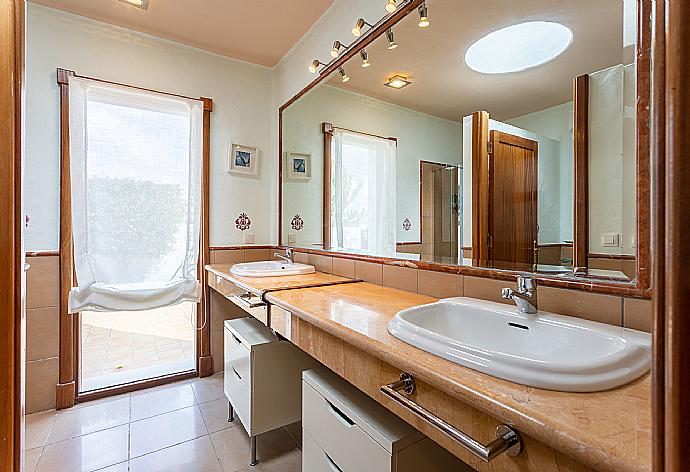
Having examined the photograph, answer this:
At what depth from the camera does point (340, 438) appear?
43.4 inches

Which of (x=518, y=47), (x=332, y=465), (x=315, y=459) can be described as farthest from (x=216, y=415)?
(x=518, y=47)

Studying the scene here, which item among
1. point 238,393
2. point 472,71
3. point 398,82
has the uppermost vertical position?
point 398,82

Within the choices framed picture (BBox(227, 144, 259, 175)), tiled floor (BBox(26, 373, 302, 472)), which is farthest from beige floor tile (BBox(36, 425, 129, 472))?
framed picture (BBox(227, 144, 259, 175))

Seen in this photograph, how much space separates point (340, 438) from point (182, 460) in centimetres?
109

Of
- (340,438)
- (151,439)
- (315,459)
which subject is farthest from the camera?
(151,439)

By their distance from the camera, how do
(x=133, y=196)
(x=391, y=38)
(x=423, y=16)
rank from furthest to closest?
(x=133, y=196)
(x=391, y=38)
(x=423, y=16)

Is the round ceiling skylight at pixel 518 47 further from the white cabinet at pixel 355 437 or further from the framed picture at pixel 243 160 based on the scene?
the framed picture at pixel 243 160

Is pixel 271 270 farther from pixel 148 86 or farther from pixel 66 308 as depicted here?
pixel 148 86

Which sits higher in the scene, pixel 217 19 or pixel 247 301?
pixel 217 19

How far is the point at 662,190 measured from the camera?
0.95 ft

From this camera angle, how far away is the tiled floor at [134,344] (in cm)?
254

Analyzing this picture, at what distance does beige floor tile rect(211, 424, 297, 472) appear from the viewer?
66.5 inches

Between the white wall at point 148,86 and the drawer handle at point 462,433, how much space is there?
7.24 feet

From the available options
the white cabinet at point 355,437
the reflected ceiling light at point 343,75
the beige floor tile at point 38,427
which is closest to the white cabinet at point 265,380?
the white cabinet at point 355,437
